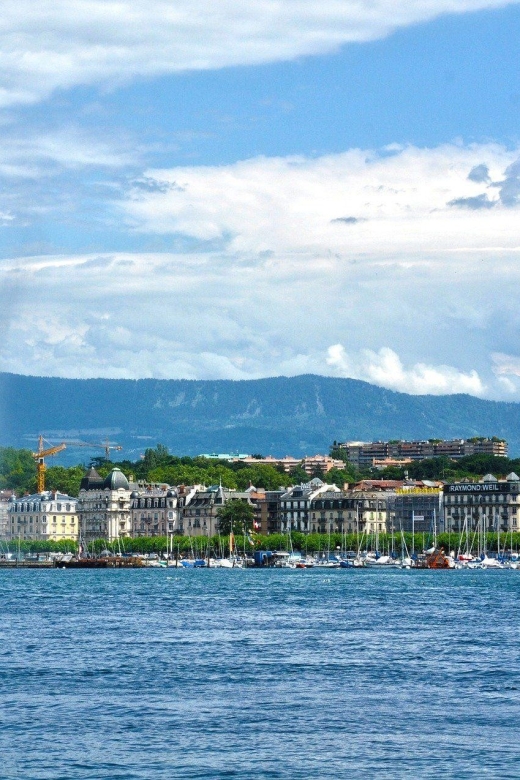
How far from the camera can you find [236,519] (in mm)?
169500

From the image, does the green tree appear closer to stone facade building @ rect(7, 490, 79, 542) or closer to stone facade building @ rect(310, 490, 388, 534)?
stone facade building @ rect(310, 490, 388, 534)

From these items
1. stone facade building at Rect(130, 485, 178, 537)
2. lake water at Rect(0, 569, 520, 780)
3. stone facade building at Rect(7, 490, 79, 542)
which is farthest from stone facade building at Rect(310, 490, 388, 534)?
lake water at Rect(0, 569, 520, 780)

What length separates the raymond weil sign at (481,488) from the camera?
167125 millimetres

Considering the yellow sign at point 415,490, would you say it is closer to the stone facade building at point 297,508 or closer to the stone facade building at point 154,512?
the stone facade building at point 297,508

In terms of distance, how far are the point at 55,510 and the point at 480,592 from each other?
382 ft

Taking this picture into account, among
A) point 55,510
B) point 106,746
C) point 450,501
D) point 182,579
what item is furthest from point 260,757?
point 55,510

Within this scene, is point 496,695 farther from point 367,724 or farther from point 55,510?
point 55,510

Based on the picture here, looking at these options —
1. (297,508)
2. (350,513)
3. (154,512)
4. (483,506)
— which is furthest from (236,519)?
(483,506)

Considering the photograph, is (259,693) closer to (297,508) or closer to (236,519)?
(236,519)

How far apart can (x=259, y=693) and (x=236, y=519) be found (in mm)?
135535

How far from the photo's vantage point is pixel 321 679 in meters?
36.6

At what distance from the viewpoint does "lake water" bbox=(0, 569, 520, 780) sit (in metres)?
26.4

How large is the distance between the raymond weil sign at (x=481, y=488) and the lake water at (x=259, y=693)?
341 feet

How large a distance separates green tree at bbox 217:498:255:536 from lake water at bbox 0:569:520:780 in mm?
103847
